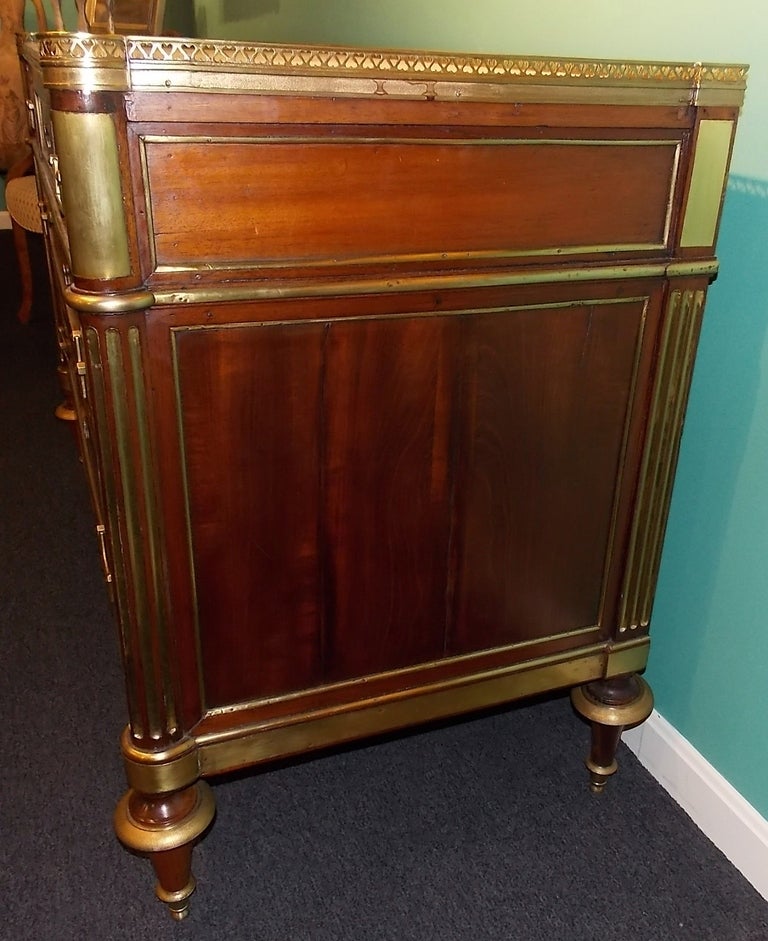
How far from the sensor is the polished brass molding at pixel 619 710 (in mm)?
1297

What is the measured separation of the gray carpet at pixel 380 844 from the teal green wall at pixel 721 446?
0.18 metres

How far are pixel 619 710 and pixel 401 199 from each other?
0.81 metres

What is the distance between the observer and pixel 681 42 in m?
1.14

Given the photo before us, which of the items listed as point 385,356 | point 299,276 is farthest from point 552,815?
point 299,276

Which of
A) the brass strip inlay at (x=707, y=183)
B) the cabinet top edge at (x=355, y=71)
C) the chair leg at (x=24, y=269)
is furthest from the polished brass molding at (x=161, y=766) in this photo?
the chair leg at (x=24, y=269)

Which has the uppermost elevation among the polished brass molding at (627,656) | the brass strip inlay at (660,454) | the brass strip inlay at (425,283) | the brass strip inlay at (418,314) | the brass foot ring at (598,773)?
the brass strip inlay at (425,283)

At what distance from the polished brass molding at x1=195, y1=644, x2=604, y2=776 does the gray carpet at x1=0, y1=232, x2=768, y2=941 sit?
0.79 ft

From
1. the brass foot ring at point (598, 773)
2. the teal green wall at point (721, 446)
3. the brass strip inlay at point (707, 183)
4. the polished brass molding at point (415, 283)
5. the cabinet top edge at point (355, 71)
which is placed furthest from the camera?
the brass foot ring at point (598, 773)

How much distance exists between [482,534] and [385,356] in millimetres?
275

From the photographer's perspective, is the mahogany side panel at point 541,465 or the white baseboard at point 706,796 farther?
the white baseboard at point 706,796

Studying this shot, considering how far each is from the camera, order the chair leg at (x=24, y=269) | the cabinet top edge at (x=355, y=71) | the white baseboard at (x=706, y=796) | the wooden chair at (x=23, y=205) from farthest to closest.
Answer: the chair leg at (x=24, y=269) → the wooden chair at (x=23, y=205) → the white baseboard at (x=706, y=796) → the cabinet top edge at (x=355, y=71)

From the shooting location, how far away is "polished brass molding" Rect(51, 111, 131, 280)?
2.47ft

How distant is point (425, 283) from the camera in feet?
3.01

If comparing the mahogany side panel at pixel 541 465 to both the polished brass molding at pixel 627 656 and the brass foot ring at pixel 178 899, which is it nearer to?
the polished brass molding at pixel 627 656
